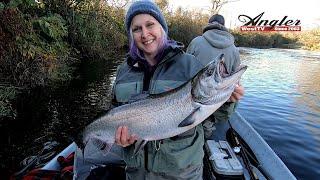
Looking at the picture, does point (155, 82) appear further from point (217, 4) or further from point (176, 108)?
point (217, 4)

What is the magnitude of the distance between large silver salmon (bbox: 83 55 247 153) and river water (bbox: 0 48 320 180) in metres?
0.54

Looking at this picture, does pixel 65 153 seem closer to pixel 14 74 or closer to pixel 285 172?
pixel 285 172

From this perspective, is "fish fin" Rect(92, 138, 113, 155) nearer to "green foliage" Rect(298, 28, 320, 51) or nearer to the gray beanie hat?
the gray beanie hat

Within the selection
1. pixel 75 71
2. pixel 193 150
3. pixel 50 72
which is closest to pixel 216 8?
pixel 75 71

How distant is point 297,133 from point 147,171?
7377mm

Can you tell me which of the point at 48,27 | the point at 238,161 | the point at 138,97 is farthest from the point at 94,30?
the point at 138,97

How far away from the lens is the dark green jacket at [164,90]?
2.29 meters

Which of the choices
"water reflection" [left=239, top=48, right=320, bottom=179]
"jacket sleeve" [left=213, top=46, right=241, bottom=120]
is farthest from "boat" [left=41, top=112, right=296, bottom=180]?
"water reflection" [left=239, top=48, right=320, bottom=179]

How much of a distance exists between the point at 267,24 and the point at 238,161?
48380 millimetres

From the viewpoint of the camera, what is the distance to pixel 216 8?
143ft

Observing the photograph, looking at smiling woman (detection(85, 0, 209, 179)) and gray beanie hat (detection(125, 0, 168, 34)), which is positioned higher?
gray beanie hat (detection(125, 0, 168, 34))

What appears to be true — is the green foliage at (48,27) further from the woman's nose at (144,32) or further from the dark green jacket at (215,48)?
the woman's nose at (144,32)

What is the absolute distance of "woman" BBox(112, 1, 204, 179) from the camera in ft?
7.57

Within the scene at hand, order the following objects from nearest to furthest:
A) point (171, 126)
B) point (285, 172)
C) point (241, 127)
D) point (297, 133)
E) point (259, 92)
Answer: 1. point (171, 126)
2. point (285, 172)
3. point (241, 127)
4. point (297, 133)
5. point (259, 92)
